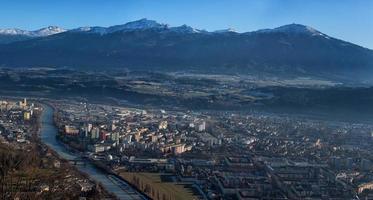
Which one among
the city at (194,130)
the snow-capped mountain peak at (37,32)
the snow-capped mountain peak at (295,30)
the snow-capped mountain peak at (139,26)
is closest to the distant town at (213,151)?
the city at (194,130)

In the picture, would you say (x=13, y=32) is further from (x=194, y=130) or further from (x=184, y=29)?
(x=194, y=130)

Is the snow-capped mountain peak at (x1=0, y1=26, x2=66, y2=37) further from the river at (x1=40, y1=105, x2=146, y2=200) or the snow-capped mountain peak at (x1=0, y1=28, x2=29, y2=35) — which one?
the river at (x1=40, y1=105, x2=146, y2=200)

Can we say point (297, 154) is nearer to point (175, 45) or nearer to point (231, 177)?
point (231, 177)

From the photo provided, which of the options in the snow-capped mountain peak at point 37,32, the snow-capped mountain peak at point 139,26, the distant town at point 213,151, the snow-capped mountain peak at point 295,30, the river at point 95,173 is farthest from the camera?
the snow-capped mountain peak at point 37,32

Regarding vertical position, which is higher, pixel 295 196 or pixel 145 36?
pixel 145 36

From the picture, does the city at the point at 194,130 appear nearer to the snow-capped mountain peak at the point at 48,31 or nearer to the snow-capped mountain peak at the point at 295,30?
the snow-capped mountain peak at the point at 295,30

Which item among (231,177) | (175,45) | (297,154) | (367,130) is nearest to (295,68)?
(175,45)
